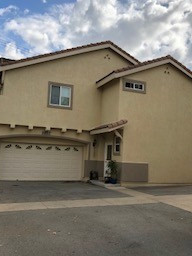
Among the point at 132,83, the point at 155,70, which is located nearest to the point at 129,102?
the point at 132,83

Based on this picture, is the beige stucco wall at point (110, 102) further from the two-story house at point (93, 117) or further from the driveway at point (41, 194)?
the driveway at point (41, 194)

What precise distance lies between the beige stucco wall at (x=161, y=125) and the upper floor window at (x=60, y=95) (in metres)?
3.23

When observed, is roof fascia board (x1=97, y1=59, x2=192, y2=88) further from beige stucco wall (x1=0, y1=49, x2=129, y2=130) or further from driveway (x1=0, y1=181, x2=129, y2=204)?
driveway (x1=0, y1=181, x2=129, y2=204)

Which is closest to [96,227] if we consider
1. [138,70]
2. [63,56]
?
[138,70]

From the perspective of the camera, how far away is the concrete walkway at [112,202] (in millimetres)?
9734

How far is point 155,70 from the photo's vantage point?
17078 mm

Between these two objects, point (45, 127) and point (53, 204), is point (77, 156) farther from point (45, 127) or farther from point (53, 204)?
point (53, 204)

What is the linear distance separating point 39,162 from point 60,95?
4.01 meters

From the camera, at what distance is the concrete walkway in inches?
383

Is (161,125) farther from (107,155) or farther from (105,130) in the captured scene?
(107,155)

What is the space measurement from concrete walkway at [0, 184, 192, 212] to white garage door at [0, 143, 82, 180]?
5467mm

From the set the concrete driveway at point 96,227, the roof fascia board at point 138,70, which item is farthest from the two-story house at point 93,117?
the concrete driveway at point 96,227

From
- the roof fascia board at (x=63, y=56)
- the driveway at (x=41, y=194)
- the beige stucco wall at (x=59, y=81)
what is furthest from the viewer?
the beige stucco wall at (x=59, y=81)

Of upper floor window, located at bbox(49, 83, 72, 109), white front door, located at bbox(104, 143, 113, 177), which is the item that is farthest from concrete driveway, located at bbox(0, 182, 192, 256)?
upper floor window, located at bbox(49, 83, 72, 109)
